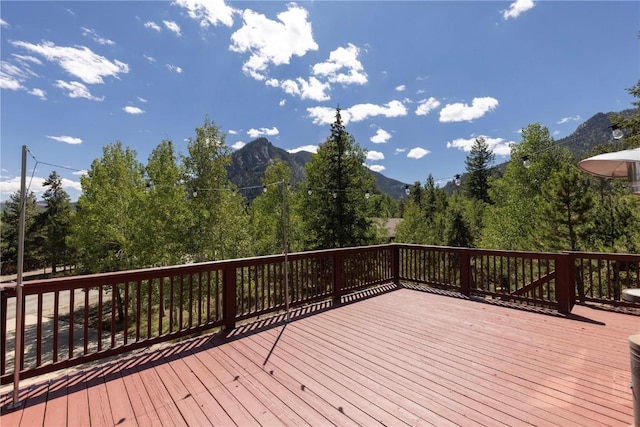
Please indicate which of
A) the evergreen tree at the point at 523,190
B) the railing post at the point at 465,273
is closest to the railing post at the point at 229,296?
the railing post at the point at 465,273

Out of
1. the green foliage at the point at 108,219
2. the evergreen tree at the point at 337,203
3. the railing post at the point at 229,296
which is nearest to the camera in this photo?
the railing post at the point at 229,296

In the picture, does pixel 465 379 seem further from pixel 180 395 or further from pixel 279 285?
pixel 279 285

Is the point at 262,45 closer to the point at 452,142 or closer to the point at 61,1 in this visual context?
the point at 61,1

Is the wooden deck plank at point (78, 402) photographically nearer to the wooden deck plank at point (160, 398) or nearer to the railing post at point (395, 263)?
the wooden deck plank at point (160, 398)

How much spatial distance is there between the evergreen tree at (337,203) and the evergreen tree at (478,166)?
2142 cm

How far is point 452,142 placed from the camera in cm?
2841

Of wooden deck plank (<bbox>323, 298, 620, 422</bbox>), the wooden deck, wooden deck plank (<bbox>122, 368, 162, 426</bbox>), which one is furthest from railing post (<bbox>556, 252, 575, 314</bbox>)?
wooden deck plank (<bbox>122, 368, 162, 426</bbox>)

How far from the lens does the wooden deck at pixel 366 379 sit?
74.3 inches

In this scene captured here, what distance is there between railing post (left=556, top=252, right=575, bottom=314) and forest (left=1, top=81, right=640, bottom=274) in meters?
6.38

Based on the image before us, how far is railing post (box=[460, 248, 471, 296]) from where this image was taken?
16.5 feet

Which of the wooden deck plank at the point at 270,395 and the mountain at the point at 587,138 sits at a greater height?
the mountain at the point at 587,138

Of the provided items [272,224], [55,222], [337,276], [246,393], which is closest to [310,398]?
[246,393]

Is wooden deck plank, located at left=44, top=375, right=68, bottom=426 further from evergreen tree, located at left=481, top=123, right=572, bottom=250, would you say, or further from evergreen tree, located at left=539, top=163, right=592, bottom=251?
evergreen tree, located at left=481, top=123, right=572, bottom=250

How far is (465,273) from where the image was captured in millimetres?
5074
